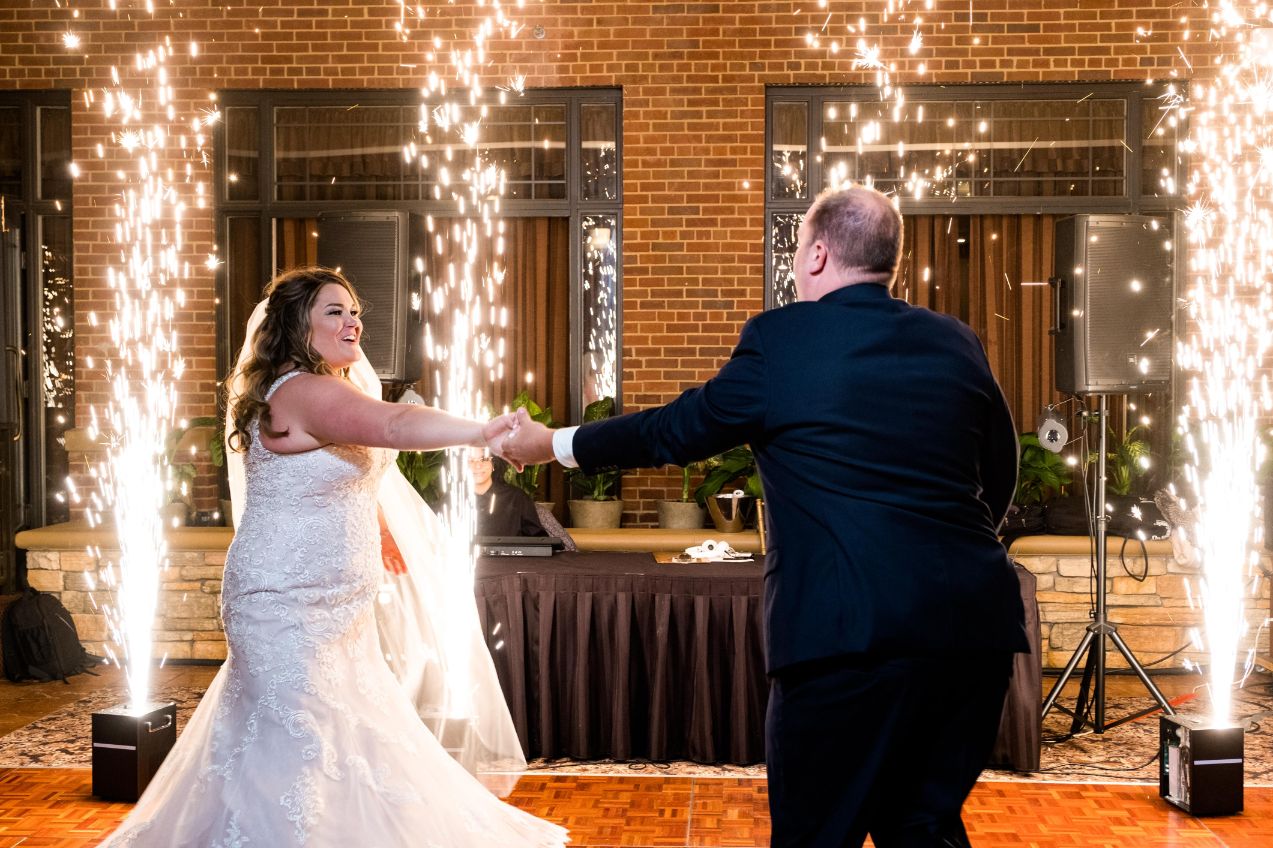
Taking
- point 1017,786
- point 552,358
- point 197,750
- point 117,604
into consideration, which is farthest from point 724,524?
point 197,750

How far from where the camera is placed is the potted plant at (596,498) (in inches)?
256

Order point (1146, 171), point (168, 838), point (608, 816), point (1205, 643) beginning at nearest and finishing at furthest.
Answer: point (168, 838) → point (608, 816) → point (1205, 643) → point (1146, 171)

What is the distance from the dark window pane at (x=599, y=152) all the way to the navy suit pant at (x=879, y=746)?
487 cm

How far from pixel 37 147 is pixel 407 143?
2.07m

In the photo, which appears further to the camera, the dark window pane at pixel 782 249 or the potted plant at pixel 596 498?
the dark window pane at pixel 782 249

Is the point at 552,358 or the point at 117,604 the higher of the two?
the point at 552,358

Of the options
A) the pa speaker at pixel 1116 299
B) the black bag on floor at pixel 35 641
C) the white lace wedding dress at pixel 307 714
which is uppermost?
the pa speaker at pixel 1116 299

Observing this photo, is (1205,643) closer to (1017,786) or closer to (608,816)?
(1017,786)

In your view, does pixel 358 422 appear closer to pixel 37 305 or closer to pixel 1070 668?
pixel 1070 668

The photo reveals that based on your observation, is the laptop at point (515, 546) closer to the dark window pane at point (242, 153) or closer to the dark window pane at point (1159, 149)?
the dark window pane at point (242, 153)

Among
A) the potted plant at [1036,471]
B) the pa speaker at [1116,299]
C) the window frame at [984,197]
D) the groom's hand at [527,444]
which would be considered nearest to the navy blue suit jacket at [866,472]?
the groom's hand at [527,444]

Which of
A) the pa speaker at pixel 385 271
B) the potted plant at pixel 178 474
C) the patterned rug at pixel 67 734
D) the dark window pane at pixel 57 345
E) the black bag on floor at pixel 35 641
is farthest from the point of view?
the dark window pane at pixel 57 345

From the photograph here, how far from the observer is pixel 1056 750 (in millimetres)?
4781

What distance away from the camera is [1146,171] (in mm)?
6512
